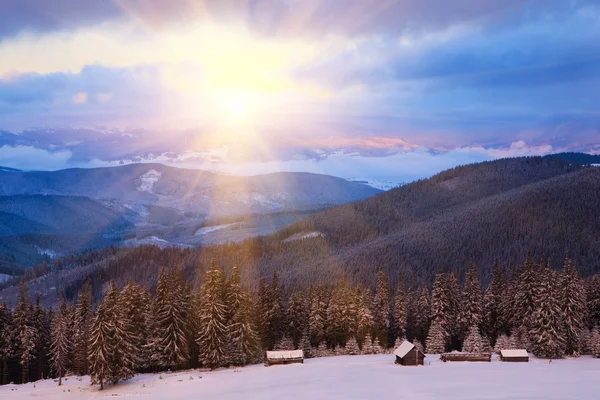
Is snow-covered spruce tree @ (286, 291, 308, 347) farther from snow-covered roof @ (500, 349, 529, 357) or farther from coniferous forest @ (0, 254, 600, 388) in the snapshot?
snow-covered roof @ (500, 349, 529, 357)

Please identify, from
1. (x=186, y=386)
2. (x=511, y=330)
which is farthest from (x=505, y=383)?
(x=511, y=330)

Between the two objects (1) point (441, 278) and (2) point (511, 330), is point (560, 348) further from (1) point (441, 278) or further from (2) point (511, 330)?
(1) point (441, 278)

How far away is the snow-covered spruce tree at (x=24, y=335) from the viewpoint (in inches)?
3337

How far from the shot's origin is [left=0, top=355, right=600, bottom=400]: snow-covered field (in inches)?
2023

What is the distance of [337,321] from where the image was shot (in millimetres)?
98000

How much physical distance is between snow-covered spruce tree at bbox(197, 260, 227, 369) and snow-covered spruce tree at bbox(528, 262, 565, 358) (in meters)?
46.8

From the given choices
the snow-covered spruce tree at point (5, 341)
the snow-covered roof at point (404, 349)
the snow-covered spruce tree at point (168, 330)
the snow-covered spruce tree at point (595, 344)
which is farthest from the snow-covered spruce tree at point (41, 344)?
the snow-covered spruce tree at point (595, 344)

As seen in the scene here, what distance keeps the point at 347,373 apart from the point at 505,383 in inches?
767

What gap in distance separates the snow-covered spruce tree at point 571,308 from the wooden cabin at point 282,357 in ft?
133

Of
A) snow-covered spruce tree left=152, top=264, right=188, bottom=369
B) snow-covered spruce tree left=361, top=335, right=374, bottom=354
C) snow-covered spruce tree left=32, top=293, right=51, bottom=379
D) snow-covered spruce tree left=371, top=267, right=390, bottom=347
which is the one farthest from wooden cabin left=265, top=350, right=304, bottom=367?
snow-covered spruce tree left=32, top=293, right=51, bottom=379

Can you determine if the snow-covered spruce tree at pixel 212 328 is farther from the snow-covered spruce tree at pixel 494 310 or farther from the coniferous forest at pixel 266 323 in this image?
the snow-covered spruce tree at pixel 494 310

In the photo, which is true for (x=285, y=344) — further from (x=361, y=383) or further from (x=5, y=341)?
(x=5, y=341)

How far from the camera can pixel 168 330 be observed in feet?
249

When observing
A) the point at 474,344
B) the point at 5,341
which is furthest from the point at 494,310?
the point at 5,341
